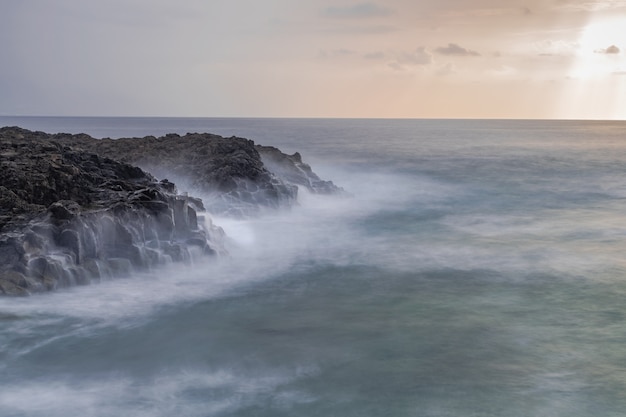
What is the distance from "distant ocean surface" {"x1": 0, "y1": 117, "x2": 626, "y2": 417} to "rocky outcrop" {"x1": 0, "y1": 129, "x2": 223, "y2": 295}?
26.5 inches

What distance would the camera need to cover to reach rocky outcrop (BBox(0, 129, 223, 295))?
16.7 meters

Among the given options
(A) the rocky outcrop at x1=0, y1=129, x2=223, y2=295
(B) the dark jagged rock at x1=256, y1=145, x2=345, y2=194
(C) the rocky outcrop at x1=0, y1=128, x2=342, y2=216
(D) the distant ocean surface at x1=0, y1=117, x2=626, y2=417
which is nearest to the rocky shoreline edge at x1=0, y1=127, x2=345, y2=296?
(A) the rocky outcrop at x1=0, y1=129, x2=223, y2=295

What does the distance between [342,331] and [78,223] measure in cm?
829

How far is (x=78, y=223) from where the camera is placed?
17.5 metres

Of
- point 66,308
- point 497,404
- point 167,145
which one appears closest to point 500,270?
point 497,404

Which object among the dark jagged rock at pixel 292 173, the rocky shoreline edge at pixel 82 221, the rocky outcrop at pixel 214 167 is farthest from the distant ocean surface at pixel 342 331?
the dark jagged rock at pixel 292 173

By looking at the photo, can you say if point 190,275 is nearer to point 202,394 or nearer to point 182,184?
point 202,394

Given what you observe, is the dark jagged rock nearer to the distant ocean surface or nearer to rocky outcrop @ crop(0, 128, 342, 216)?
rocky outcrop @ crop(0, 128, 342, 216)

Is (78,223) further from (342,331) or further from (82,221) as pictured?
(342,331)

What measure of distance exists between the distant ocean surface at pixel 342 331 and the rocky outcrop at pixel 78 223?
67 cm

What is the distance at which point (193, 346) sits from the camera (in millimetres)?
13922

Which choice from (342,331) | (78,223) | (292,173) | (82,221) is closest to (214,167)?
(292,173)

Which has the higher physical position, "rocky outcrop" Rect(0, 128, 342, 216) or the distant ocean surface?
"rocky outcrop" Rect(0, 128, 342, 216)

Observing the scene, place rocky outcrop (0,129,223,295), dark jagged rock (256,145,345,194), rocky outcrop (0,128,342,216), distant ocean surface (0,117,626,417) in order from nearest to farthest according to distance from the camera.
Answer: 1. distant ocean surface (0,117,626,417)
2. rocky outcrop (0,129,223,295)
3. rocky outcrop (0,128,342,216)
4. dark jagged rock (256,145,345,194)
